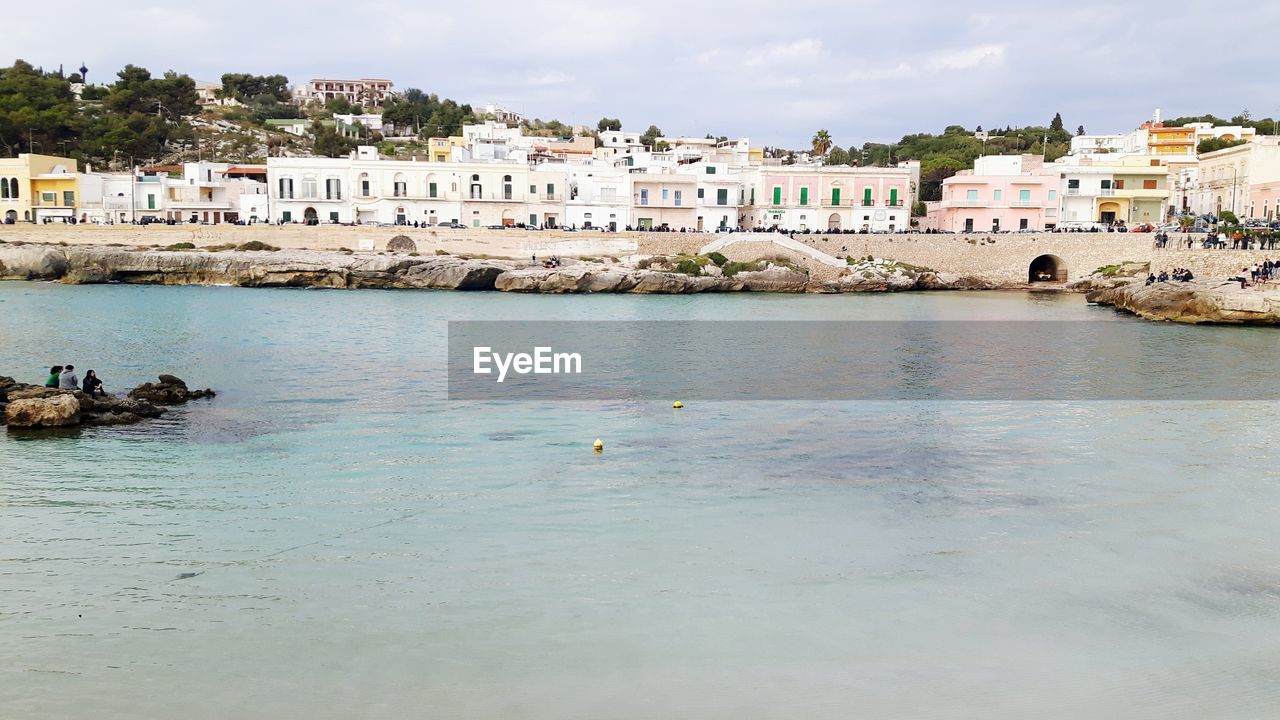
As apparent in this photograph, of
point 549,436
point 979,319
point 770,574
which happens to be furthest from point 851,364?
point 770,574

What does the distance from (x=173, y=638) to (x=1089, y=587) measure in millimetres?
8867

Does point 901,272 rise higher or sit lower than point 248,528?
higher

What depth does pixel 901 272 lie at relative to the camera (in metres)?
57.0

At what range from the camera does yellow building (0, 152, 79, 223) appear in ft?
209

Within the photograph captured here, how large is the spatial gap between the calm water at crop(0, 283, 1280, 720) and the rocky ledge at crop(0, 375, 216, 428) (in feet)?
2.74

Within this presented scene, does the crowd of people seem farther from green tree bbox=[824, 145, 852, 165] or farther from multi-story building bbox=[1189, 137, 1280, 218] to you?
green tree bbox=[824, 145, 852, 165]

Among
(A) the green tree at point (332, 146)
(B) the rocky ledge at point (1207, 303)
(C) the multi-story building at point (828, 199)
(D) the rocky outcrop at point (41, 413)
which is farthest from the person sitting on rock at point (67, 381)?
(A) the green tree at point (332, 146)

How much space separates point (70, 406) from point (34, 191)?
58326 mm

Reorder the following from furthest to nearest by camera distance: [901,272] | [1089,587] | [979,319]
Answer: [901,272] → [979,319] → [1089,587]

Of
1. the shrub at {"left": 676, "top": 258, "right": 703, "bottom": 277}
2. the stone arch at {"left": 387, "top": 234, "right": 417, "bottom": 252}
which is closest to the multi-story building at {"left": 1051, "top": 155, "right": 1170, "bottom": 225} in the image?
the shrub at {"left": 676, "top": 258, "right": 703, "bottom": 277}

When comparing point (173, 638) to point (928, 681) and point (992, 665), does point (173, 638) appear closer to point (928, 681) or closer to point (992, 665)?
point (928, 681)

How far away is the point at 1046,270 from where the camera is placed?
59938 mm
